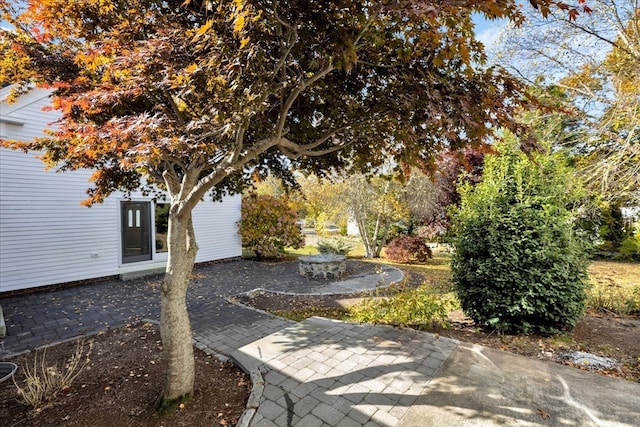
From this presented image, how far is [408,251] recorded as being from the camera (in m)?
12.7

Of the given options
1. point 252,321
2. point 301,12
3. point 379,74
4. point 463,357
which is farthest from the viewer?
point 252,321

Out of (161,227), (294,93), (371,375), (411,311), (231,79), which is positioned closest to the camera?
(231,79)

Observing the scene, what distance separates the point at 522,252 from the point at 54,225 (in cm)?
1053

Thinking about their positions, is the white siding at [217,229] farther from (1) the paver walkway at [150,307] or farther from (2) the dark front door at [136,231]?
(2) the dark front door at [136,231]

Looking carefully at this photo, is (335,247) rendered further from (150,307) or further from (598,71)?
(598,71)

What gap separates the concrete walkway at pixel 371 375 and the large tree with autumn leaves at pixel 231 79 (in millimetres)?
1191

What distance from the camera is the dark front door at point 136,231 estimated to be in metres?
9.66

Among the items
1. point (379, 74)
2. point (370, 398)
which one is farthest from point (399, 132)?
point (370, 398)

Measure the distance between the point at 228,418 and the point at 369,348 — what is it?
2.07 meters

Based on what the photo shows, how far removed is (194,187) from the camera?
320cm

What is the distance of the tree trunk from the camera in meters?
3.10

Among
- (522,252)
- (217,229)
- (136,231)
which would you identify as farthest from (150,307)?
(522,252)

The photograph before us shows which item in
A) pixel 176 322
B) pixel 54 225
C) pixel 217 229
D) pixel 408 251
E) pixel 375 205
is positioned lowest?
pixel 408 251

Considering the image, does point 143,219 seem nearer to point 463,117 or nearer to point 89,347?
point 89,347
